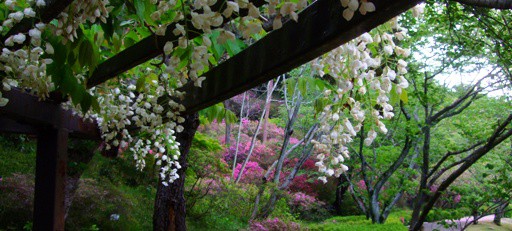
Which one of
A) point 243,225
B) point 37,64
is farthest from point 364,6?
point 243,225

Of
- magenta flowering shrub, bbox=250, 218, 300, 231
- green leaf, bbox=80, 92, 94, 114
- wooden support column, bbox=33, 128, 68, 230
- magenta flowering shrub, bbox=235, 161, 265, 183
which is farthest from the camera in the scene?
magenta flowering shrub, bbox=235, 161, 265, 183

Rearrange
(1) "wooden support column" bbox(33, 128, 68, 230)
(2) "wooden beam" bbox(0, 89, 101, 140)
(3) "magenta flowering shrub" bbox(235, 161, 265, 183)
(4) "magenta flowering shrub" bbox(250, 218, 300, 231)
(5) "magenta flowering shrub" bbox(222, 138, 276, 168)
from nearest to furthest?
(2) "wooden beam" bbox(0, 89, 101, 140), (1) "wooden support column" bbox(33, 128, 68, 230), (4) "magenta flowering shrub" bbox(250, 218, 300, 231), (3) "magenta flowering shrub" bbox(235, 161, 265, 183), (5) "magenta flowering shrub" bbox(222, 138, 276, 168)

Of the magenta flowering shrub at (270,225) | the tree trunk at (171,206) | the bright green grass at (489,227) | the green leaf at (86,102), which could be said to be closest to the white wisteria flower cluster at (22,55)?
the green leaf at (86,102)

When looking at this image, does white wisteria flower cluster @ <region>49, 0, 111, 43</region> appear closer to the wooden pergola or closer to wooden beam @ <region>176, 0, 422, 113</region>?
the wooden pergola

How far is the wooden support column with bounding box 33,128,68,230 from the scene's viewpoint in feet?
7.88

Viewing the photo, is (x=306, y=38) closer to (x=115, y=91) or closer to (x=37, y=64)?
(x=37, y=64)

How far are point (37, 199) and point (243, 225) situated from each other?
5.03 m

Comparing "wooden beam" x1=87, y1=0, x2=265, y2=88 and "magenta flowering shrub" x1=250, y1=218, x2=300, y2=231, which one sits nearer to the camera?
"wooden beam" x1=87, y1=0, x2=265, y2=88

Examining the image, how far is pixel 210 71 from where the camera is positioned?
4.99 feet

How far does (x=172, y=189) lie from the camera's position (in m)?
3.83

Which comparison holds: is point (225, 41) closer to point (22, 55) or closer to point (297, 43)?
point (297, 43)

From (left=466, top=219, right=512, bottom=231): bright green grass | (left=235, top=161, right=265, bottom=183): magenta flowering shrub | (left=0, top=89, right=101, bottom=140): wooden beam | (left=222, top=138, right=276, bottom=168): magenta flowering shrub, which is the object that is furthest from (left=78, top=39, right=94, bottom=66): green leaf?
(left=466, top=219, right=512, bottom=231): bright green grass

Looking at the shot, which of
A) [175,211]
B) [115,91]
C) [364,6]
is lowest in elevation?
[175,211]

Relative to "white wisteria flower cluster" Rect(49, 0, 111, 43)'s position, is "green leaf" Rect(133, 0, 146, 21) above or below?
above
